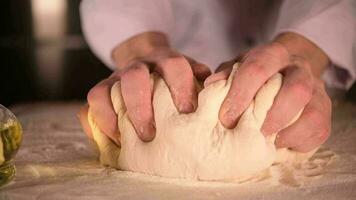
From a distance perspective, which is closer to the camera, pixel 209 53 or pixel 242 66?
pixel 242 66

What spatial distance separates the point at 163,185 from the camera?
66 centimetres

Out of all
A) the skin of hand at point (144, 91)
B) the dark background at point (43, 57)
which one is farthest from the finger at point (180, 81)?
the dark background at point (43, 57)

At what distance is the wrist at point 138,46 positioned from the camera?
930mm

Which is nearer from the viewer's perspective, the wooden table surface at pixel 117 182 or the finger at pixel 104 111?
the wooden table surface at pixel 117 182

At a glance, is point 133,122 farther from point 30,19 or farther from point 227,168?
point 30,19

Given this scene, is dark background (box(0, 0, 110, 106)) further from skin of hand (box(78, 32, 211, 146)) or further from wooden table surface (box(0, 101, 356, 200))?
skin of hand (box(78, 32, 211, 146))

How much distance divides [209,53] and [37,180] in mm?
607

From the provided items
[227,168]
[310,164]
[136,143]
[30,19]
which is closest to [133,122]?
[136,143]

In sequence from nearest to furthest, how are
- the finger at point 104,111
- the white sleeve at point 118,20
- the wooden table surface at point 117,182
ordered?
1. the wooden table surface at point 117,182
2. the finger at point 104,111
3. the white sleeve at point 118,20

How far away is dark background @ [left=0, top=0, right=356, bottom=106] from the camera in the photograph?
4.67 feet

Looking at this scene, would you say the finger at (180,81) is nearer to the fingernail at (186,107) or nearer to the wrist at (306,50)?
the fingernail at (186,107)

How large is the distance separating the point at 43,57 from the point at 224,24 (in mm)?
525

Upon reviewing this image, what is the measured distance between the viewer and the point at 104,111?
29.3 inches

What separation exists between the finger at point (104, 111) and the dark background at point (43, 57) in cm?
71
